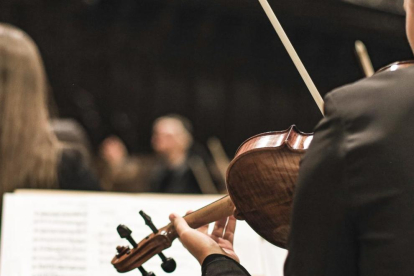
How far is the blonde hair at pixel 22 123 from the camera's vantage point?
1.73m

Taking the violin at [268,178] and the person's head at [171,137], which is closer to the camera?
the violin at [268,178]

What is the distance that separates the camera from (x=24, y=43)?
Result: 1794 mm

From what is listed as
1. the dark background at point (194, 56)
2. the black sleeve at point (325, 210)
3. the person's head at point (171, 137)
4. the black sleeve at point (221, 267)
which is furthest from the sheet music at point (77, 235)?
the dark background at point (194, 56)

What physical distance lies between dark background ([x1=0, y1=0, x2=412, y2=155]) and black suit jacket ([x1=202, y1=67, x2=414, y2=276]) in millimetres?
5003

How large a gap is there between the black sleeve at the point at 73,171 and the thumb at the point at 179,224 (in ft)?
2.31

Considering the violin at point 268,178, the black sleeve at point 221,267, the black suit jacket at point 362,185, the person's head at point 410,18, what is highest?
the person's head at point 410,18

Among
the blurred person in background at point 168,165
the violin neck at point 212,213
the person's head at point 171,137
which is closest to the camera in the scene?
the violin neck at point 212,213

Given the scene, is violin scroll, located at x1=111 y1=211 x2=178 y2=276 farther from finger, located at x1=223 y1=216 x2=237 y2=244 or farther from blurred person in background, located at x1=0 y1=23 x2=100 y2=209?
blurred person in background, located at x1=0 y1=23 x2=100 y2=209

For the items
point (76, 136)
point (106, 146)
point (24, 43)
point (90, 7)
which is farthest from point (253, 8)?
point (24, 43)

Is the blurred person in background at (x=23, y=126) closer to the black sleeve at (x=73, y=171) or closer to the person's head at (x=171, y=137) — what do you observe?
the black sleeve at (x=73, y=171)

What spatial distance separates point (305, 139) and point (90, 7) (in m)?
5.33

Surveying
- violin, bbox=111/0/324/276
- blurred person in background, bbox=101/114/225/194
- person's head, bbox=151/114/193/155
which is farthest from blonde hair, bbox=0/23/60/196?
person's head, bbox=151/114/193/155

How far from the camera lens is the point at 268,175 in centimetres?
99

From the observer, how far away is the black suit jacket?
2.34 ft
